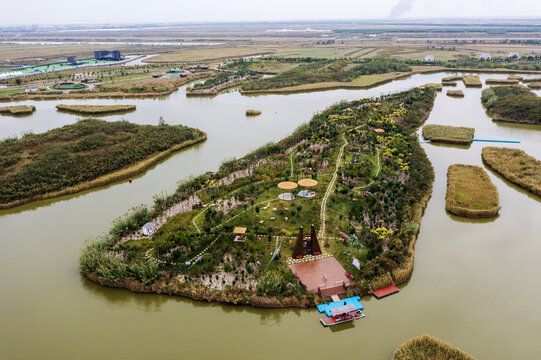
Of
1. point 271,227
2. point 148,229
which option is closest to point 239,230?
point 271,227

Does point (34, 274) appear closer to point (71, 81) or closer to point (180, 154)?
point (180, 154)

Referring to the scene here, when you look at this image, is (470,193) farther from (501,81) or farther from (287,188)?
(501,81)

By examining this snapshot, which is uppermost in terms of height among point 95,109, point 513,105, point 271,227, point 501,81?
point 95,109

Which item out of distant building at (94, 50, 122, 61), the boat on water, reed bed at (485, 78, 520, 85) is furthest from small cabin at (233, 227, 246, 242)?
distant building at (94, 50, 122, 61)

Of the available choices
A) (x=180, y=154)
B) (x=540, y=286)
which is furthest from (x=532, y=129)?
(x=180, y=154)

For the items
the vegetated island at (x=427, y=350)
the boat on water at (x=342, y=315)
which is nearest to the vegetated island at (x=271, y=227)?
the boat on water at (x=342, y=315)

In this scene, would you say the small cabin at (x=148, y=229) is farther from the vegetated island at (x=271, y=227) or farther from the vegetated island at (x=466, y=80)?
the vegetated island at (x=466, y=80)

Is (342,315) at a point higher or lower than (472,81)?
lower
